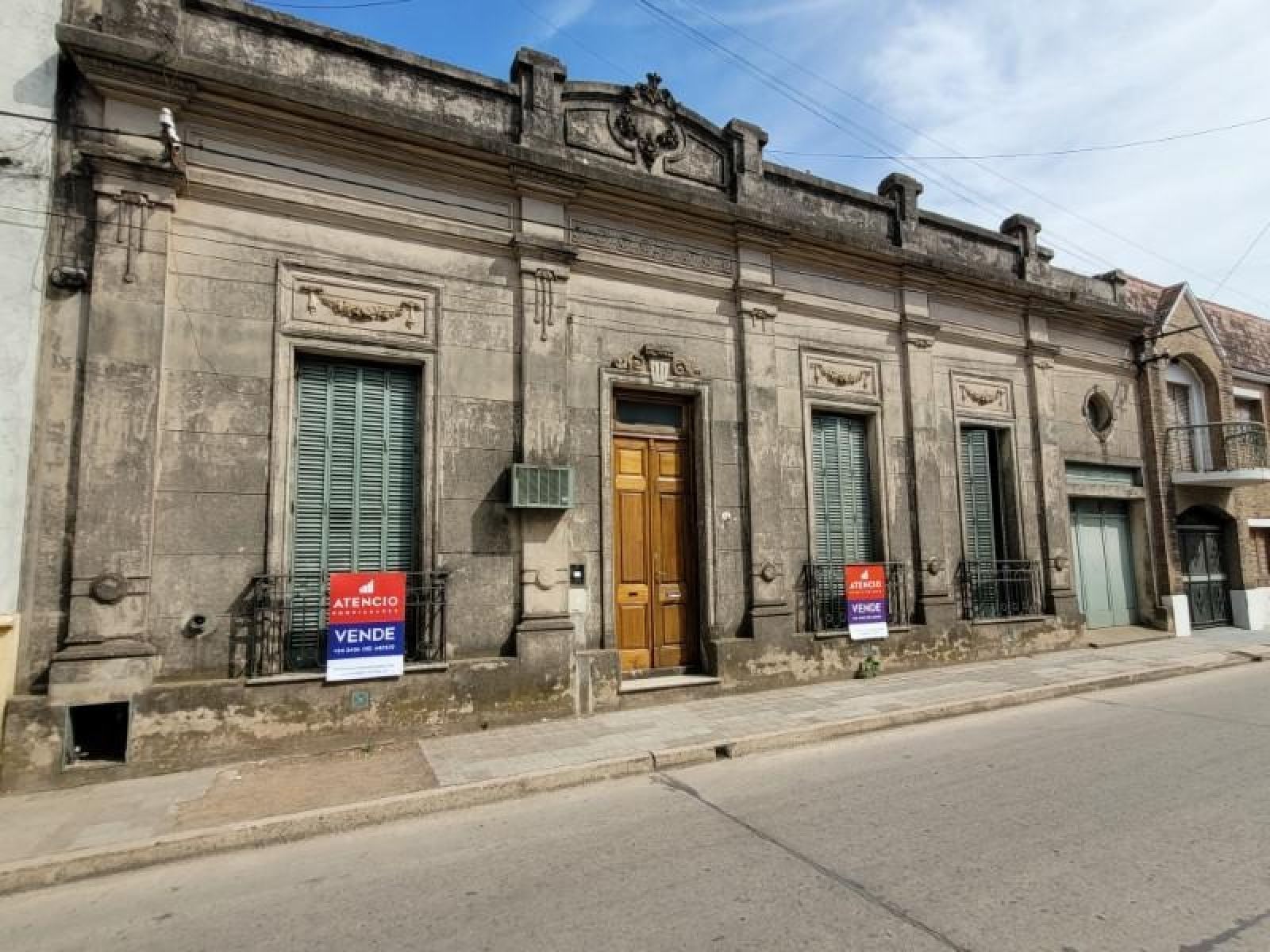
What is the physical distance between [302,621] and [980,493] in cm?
1032

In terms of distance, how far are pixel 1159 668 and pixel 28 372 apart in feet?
45.2

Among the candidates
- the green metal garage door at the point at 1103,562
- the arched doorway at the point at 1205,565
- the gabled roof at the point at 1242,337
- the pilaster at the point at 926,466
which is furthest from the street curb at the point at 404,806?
the gabled roof at the point at 1242,337

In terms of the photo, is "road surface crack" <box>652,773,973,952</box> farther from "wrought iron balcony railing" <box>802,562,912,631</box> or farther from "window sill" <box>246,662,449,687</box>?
"wrought iron balcony railing" <box>802,562,912,631</box>

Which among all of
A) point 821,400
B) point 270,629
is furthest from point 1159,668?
point 270,629

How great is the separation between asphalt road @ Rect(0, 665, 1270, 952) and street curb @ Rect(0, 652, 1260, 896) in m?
0.11

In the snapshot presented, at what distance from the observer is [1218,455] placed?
45.1 ft

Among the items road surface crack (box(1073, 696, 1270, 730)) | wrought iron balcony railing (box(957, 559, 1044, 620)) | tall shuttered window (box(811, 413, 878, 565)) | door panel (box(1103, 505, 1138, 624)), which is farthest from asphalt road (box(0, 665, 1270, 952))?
door panel (box(1103, 505, 1138, 624))

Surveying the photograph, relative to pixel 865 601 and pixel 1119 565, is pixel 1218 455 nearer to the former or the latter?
pixel 1119 565

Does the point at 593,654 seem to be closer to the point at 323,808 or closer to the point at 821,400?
the point at 323,808

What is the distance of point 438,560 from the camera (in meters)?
7.05

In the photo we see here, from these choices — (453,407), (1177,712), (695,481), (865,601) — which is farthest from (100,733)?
(1177,712)

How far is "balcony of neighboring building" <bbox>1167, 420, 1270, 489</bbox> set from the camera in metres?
13.1

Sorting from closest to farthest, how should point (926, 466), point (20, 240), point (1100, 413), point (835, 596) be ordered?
point (20, 240) < point (835, 596) < point (926, 466) < point (1100, 413)

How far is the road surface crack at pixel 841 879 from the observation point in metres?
3.03
